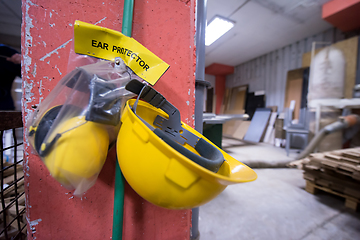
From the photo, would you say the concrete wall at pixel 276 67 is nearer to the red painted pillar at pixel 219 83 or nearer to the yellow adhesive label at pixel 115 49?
the red painted pillar at pixel 219 83

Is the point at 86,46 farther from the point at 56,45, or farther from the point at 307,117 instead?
the point at 307,117

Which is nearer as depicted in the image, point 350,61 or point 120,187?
point 120,187

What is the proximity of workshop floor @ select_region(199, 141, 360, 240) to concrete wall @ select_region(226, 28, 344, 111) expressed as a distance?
3.00 meters

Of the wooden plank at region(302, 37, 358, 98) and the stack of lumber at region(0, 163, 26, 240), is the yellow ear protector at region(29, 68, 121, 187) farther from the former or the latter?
the wooden plank at region(302, 37, 358, 98)

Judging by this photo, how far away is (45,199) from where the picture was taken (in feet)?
1.41

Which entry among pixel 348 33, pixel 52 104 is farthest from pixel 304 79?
pixel 52 104

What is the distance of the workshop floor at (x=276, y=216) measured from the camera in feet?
2.95

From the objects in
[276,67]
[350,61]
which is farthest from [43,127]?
[276,67]

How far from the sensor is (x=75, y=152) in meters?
0.27

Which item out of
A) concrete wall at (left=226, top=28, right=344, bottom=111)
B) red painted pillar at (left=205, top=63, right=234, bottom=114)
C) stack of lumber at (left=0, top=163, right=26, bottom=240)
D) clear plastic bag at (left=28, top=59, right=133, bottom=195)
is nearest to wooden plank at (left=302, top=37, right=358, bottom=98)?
concrete wall at (left=226, top=28, right=344, bottom=111)

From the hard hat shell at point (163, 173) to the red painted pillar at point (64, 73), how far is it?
227 mm

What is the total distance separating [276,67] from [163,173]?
4.66 meters

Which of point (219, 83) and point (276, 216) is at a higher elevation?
point (219, 83)

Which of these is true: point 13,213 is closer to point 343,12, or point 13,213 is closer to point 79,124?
point 79,124
